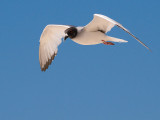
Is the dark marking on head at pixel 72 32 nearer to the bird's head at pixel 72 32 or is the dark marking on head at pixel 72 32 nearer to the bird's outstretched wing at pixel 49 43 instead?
the bird's head at pixel 72 32

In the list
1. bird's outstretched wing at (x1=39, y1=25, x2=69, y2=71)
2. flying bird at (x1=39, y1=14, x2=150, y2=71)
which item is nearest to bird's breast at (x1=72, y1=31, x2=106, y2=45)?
flying bird at (x1=39, y1=14, x2=150, y2=71)

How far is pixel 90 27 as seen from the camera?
16.1 feet

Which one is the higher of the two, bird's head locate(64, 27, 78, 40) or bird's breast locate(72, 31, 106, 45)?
bird's head locate(64, 27, 78, 40)

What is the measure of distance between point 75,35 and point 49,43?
1118 millimetres

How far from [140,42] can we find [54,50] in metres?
2.66

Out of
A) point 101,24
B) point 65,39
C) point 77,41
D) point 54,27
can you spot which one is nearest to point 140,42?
point 101,24

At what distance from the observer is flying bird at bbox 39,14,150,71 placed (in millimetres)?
4867

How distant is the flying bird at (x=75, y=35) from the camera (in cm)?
487

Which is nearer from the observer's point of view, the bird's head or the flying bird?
the flying bird

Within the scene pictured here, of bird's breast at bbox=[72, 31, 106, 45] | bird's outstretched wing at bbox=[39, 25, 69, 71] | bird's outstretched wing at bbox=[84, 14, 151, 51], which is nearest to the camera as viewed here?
bird's outstretched wing at bbox=[84, 14, 151, 51]

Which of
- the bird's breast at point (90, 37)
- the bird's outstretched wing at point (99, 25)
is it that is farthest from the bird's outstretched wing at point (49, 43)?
the bird's outstretched wing at point (99, 25)

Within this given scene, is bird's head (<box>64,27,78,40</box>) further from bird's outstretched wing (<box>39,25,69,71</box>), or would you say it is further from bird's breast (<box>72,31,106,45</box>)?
bird's outstretched wing (<box>39,25,69,71</box>)

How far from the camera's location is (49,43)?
20.0 ft

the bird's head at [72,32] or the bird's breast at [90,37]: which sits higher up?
the bird's head at [72,32]
